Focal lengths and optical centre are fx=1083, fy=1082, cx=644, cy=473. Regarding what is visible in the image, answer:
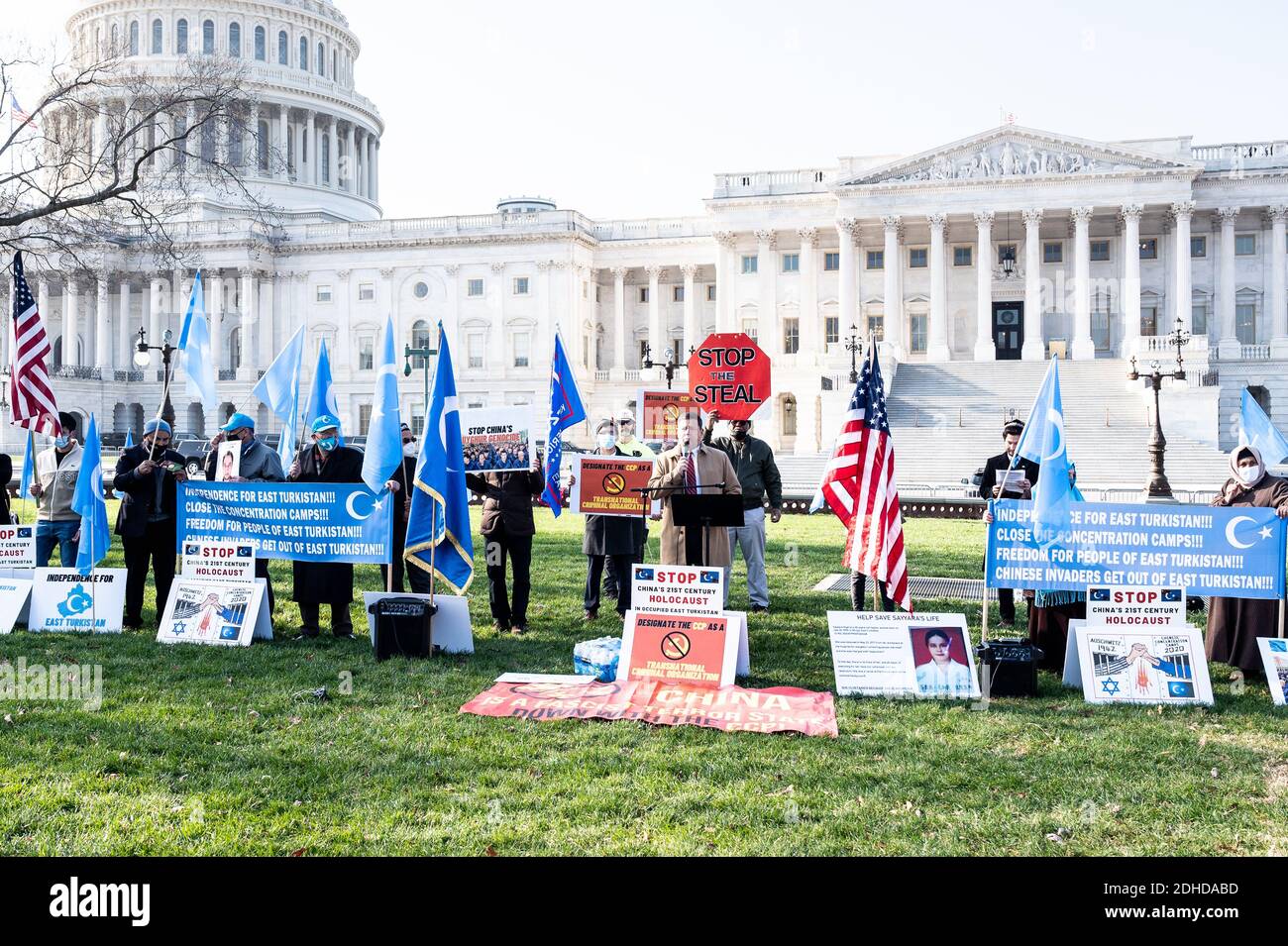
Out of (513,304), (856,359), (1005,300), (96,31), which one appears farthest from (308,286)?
(1005,300)

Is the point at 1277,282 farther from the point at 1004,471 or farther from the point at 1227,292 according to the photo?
the point at 1004,471

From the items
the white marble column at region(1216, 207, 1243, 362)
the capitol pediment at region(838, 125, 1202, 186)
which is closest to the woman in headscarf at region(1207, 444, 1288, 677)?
the capitol pediment at region(838, 125, 1202, 186)

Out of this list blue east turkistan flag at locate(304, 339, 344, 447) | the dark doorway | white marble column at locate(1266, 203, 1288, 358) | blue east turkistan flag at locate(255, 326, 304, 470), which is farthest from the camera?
the dark doorway

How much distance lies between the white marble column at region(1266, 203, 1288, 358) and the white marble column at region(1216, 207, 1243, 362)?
1.60 meters

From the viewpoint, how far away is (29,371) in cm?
1266

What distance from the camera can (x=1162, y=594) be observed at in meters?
9.05

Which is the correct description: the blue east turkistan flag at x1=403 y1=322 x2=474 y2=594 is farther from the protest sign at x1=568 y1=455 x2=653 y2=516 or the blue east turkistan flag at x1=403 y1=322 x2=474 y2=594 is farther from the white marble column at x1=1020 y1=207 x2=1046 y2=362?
the white marble column at x1=1020 y1=207 x2=1046 y2=362

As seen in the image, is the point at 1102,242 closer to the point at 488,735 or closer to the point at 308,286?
the point at 308,286

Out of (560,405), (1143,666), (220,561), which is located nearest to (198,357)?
(220,561)

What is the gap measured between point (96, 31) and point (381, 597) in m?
88.1

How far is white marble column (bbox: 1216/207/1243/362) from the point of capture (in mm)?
55000

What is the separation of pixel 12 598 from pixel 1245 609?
484 inches

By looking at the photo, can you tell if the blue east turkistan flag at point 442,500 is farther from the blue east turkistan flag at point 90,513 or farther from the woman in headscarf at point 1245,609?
the woman in headscarf at point 1245,609

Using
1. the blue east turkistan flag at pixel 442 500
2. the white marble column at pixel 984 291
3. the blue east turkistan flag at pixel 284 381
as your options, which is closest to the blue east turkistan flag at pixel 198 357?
the blue east turkistan flag at pixel 284 381
